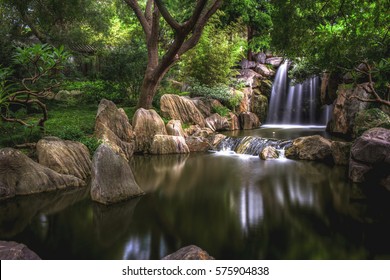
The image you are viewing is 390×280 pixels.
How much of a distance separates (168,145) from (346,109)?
9.15 meters

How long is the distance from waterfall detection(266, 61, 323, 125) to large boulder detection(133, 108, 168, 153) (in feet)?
34.5

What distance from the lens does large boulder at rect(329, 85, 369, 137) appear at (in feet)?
45.0

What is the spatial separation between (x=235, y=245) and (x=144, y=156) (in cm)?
737

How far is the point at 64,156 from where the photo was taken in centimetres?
752

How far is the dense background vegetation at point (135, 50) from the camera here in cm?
661

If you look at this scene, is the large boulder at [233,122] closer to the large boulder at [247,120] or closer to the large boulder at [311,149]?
the large boulder at [247,120]

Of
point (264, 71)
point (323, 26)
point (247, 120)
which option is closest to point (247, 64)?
point (264, 71)

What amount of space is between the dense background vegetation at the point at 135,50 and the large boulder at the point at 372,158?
1.39 m

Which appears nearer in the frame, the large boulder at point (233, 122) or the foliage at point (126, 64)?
the foliage at point (126, 64)

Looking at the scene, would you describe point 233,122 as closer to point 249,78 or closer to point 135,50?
point 249,78

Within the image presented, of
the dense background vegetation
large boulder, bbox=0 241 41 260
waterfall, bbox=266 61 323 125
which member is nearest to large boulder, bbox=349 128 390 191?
the dense background vegetation

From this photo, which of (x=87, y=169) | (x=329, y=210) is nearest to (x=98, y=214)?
(x=87, y=169)

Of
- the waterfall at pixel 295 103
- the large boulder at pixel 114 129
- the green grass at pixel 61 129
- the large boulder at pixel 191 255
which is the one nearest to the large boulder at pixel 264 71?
the waterfall at pixel 295 103

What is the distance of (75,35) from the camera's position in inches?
619
